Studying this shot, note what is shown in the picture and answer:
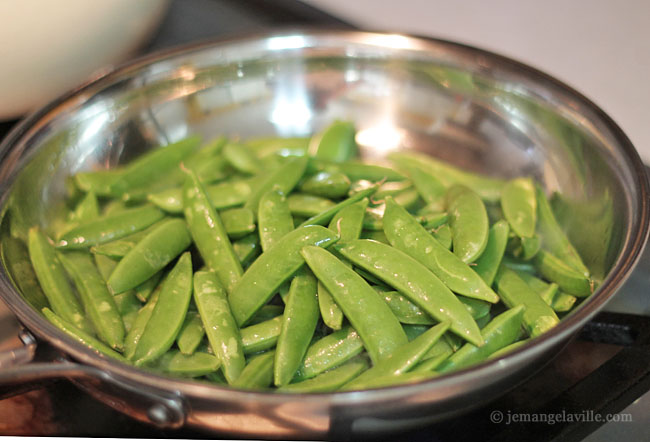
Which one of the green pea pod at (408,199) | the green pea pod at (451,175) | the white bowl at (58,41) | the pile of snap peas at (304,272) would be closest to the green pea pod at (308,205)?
the pile of snap peas at (304,272)

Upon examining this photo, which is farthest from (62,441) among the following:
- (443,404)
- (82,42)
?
(82,42)

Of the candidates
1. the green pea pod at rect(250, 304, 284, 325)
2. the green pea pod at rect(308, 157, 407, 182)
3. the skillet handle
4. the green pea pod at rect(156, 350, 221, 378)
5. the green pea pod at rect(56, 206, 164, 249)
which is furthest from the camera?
the green pea pod at rect(308, 157, 407, 182)

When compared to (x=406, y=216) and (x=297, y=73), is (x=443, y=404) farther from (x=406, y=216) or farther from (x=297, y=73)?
(x=297, y=73)

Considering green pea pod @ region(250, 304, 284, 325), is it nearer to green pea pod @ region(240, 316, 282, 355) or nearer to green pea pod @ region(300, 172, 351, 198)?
green pea pod @ region(240, 316, 282, 355)

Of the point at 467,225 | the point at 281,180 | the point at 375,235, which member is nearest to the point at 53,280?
the point at 281,180

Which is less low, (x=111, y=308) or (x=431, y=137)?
(x=431, y=137)

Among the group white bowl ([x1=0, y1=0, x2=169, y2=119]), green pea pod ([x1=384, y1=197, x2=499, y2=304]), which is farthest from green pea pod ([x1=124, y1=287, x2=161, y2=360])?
white bowl ([x1=0, y1=0, x2=169, y2=119])

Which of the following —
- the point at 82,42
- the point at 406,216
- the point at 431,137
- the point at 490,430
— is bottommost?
the point at 490,430

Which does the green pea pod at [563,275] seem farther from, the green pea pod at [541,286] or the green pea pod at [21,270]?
the green pea pod at [21,270]
